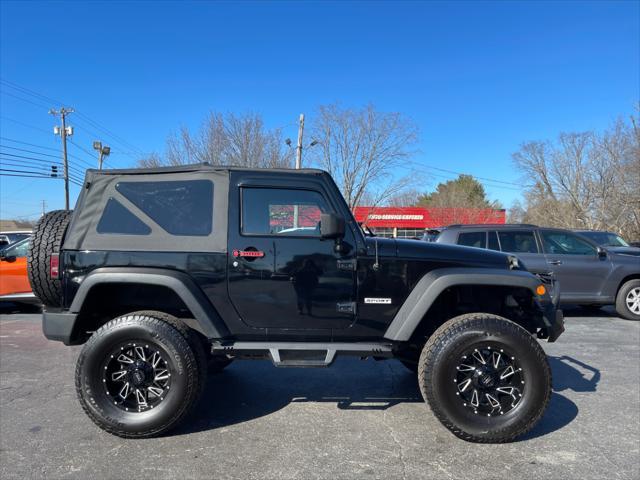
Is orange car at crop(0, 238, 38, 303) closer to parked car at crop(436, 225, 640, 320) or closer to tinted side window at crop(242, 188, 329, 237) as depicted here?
tinted side window at crop(242, 188, 329, 237)

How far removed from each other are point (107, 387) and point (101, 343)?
365mm

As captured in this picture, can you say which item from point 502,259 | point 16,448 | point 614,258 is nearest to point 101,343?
point 16,448

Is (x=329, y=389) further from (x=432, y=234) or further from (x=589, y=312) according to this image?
(x=589, y=312)

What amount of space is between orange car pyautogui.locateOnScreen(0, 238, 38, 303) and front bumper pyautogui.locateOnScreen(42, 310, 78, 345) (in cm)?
535

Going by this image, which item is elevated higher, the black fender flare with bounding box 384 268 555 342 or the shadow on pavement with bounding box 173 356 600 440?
A: the black fender flare with bounding box 384 268 555 342

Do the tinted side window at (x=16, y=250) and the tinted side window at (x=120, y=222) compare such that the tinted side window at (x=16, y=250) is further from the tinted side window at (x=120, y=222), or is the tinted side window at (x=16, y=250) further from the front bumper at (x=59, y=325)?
the tinted side window at (x=120, y=222)

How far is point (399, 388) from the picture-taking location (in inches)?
170

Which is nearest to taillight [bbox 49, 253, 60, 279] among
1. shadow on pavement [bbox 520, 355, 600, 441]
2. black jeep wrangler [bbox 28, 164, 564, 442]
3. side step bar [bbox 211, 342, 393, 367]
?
black jeep wrangler [bbox 28, 164, 564, 442]

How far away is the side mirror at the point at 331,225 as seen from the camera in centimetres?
318

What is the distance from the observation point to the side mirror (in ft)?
10.4

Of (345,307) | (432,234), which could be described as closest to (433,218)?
(432,234)

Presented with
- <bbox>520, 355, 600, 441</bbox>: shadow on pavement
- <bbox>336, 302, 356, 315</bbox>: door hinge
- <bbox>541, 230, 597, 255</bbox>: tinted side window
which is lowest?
<bbox>520, 355, 600, 441</bbox>: shadow on pavement

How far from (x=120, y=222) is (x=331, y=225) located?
1746mm

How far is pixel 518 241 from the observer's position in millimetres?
7773
